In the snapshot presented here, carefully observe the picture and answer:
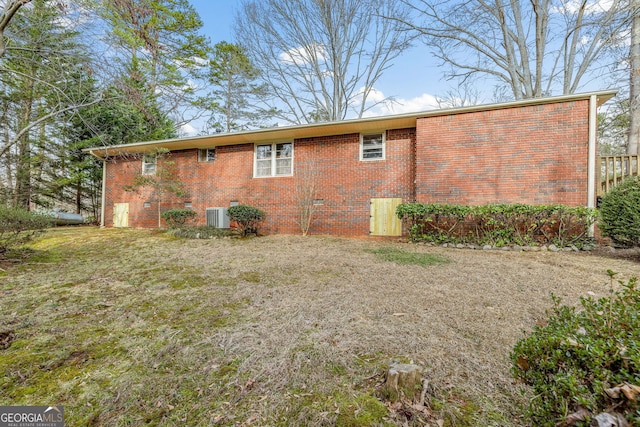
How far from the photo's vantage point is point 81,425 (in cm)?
144

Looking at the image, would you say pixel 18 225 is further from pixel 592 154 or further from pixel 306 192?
pixel 592 154

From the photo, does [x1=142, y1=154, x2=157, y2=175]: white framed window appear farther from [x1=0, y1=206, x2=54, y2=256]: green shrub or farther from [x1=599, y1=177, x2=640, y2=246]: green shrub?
[x1=599, y1=177, x2=640, y2=246]: green shrub

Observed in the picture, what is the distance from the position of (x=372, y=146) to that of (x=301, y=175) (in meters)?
2.83

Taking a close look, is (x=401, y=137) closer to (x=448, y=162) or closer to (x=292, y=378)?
(x=448, y=162)

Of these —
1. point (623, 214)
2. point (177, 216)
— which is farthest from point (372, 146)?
point (177, 216)

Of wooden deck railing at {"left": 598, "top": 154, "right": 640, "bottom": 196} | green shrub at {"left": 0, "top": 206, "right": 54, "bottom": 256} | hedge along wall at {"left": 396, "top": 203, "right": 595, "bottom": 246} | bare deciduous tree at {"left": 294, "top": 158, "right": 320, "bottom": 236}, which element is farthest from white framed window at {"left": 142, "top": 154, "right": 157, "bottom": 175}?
wooden deck railing at {"left": 598, "top": 154, "right": 640, "bottom": 196}

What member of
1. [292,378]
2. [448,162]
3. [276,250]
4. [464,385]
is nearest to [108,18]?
[276,250]

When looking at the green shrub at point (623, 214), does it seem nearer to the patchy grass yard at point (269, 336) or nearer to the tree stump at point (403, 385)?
the patchy grass yard at point (269, 336)

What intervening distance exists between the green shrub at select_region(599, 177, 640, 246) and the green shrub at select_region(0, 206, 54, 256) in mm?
11677

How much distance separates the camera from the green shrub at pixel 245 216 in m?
8.91

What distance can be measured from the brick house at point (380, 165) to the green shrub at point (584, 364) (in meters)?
7.09

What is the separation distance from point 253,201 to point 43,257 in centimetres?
616

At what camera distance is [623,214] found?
5.46 meters

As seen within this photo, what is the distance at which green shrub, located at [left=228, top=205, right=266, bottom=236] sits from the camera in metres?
8.91
